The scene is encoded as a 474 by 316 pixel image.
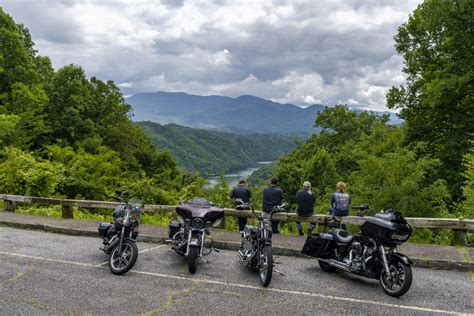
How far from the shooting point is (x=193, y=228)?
729cm

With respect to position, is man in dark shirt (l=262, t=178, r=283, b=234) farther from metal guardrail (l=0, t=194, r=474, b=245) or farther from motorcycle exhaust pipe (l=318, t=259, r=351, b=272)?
motorcycle exhaust pipe (l=318, t=259, r=351, b=272)

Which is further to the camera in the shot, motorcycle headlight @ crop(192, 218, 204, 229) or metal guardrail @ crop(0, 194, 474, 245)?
metal guardrail @ crop(0, 194, 474, 245)

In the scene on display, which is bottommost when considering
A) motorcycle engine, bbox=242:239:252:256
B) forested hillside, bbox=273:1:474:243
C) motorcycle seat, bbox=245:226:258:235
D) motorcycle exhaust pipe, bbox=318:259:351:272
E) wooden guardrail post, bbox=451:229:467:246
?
motorcycle exhaust pipe, bbox=318:259:351:272

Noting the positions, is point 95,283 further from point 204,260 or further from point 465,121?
point 465,121

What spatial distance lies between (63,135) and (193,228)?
111 ft

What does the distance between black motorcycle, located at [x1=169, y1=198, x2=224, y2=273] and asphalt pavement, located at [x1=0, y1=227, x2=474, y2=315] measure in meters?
0.32

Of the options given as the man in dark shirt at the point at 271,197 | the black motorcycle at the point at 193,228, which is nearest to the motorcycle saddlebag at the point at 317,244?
the black motorcycle at the point at 193,228

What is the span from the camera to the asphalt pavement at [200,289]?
5.39 m

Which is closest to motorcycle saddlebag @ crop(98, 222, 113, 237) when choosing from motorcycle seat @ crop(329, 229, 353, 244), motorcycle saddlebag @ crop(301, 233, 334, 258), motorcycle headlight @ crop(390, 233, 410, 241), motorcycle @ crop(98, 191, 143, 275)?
motorcycle @ crop(98, 191, 143, 275)

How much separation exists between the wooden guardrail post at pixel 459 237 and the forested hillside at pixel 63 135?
1179cm

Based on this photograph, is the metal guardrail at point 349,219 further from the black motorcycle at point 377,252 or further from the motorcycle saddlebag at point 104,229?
the motorcycle saddlebag at point 104,229

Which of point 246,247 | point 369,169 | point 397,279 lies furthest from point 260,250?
point 369,169

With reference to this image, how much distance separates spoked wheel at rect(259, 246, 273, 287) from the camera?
629 centimetres

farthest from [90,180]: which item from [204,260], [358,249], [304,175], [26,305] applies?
[304,175]
